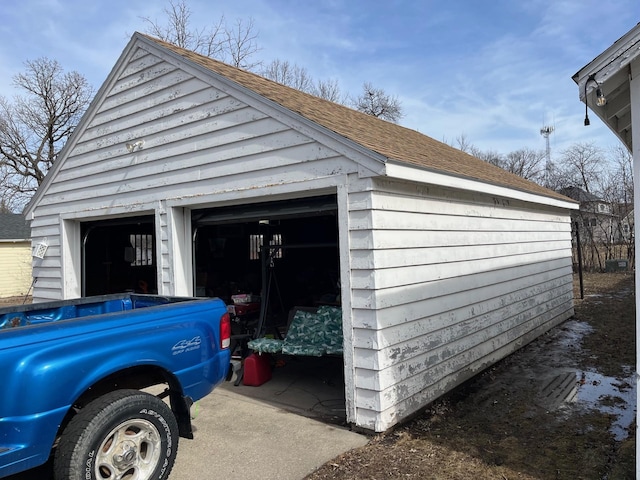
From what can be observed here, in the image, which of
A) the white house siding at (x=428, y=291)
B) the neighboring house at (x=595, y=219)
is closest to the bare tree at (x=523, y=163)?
the neighboring house at (x=595, y=219)

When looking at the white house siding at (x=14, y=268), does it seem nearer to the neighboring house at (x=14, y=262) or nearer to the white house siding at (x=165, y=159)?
the neighboring house at (x=14, y=262)

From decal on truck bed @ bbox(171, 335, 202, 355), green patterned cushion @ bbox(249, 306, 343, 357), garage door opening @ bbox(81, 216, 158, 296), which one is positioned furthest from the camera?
garage door opening @ bbox(81, 216, 158, 296)

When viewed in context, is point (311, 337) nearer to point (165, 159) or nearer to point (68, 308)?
point (68, 308)

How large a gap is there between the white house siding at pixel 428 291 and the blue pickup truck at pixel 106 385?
1.33 meters

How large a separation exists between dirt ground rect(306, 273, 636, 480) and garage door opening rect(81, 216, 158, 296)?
5.86 metres

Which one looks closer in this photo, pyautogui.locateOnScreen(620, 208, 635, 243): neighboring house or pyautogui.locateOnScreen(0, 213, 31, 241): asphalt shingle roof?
pyautogui.locateOnScreen(0, 213, 31, 241): asphalt shingle roof

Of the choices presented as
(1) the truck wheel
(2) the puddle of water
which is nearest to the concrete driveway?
(1) the truck wheel

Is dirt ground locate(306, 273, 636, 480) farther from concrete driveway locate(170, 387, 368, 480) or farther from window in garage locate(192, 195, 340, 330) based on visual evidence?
window in garage locate(192, 195, 340, 330)

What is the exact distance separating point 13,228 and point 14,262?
5.86 feet

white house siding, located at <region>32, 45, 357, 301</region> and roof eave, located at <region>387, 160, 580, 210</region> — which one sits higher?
white house siding, located at <region>32, 45, 357, 301</region>

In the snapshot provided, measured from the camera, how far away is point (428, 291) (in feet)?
15.7

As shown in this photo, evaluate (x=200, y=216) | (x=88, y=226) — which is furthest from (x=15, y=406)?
(x=88, y=226)

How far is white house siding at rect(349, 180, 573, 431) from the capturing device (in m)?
4.05

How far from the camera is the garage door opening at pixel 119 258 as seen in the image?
28.1 feet
